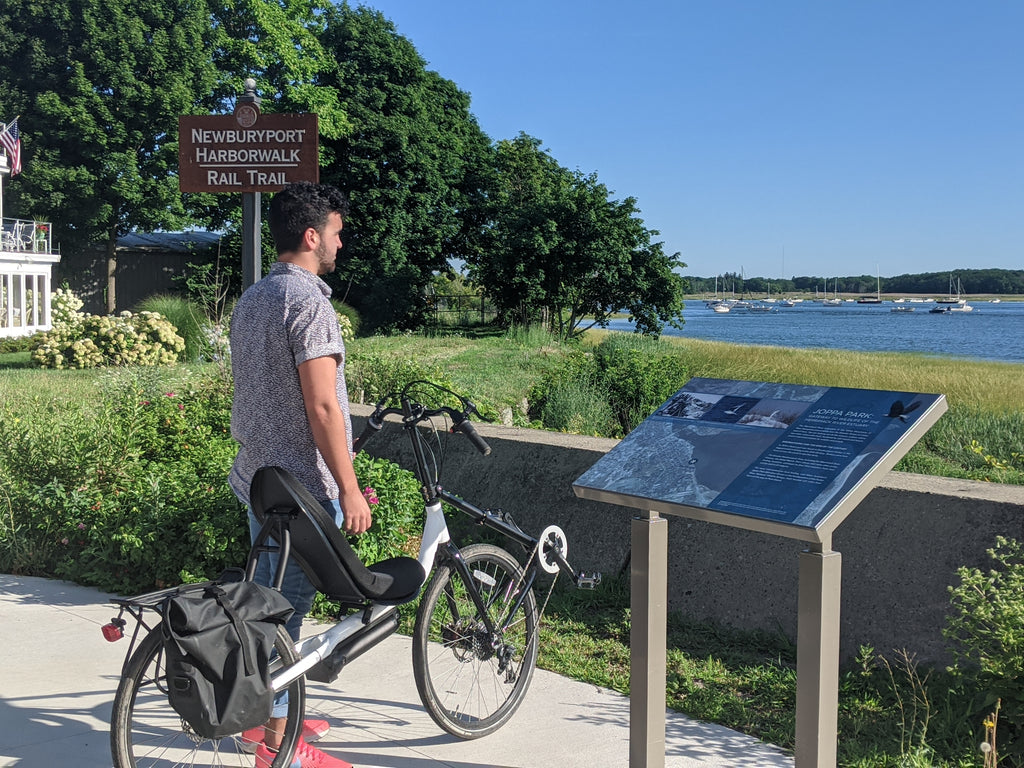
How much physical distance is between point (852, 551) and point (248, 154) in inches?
170

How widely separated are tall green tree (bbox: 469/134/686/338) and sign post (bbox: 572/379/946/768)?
1091 inches

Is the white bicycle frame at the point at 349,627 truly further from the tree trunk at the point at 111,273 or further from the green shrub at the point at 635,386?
A: the tree trunk at the point at 111,273

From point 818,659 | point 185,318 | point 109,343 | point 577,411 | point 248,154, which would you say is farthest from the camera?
point 185,318

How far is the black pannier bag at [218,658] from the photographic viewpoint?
249cm

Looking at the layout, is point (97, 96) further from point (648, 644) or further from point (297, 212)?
point (648, 644)

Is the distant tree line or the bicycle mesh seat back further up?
the distant tree line

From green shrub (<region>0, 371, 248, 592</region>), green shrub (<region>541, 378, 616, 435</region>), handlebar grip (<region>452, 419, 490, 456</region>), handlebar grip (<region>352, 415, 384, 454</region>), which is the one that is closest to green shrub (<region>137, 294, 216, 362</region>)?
green shrub (<region>541, 378, 616, 435</region>)

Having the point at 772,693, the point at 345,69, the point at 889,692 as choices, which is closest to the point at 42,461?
the point at 772,693

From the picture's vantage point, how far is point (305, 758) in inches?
130

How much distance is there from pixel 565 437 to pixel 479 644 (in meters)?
2.48

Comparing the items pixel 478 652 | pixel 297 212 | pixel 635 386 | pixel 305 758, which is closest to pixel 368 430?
pixel 297 212

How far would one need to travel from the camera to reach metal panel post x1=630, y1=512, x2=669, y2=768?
315cm

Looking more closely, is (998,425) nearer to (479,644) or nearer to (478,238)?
(479,644)

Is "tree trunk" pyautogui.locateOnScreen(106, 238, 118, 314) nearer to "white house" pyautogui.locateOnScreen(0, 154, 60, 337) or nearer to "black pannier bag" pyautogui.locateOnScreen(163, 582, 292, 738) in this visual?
"white house" pyautogui.locateOnScreen(0, 154, 60, 337)
